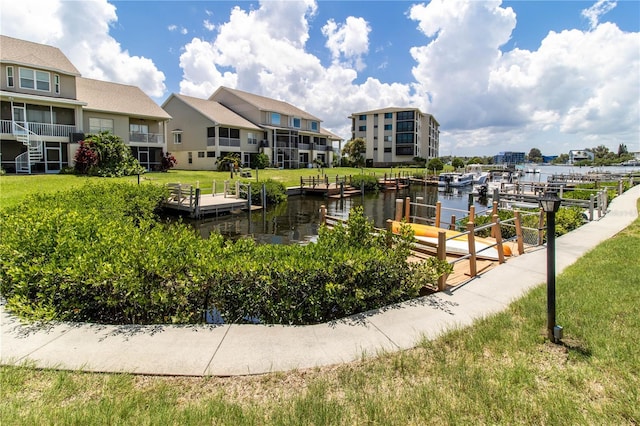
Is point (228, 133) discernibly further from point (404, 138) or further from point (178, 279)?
point (404, 138)

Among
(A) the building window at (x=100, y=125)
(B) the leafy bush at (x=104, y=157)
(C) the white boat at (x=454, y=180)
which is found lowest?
(C) the white boat at (x=454, y=180)

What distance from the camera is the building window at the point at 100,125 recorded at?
110ft

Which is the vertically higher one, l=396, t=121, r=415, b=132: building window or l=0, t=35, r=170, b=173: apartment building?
l=396, t=121, r=415, b=132: building window

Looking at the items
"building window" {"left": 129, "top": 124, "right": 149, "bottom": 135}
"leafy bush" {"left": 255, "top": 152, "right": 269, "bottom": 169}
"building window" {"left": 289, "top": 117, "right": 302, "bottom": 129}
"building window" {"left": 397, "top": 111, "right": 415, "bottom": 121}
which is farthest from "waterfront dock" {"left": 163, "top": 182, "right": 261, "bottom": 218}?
"building window" {"left": 397, "top": 111, "right": 415, "bottom": 121}

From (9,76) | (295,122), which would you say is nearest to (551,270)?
(9,76)

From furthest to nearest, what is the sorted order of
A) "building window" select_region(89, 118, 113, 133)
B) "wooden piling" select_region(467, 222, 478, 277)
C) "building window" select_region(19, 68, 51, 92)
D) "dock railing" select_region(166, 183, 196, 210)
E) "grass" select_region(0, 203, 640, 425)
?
"building window" select_region(89, 118, 113, 133), "building window" select_region(19, 68, 51, 92), "dock railing" select_region(166, 183, 196, 210), "wooden piling" select_region(467, 222, 478, 277), "grass" select_region(0, 203, 640, 425)

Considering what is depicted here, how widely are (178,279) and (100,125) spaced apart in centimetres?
3515

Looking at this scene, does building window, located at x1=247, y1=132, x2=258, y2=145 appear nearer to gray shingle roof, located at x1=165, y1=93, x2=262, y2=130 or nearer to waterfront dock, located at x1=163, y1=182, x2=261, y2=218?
gray shingle roof, located at x1=165, y1=93, x2=262, y2=130

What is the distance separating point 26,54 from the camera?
29641 millimetres

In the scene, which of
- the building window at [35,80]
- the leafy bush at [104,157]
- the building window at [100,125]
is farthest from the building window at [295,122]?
the building window at [35,80]

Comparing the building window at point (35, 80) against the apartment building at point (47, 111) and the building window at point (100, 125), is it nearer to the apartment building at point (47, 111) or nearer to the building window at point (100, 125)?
the apartment building at point (47, 111)

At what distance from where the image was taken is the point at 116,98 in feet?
120

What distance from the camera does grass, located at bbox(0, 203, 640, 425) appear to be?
310cm

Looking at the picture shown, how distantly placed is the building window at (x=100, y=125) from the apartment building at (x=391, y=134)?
53930mm
